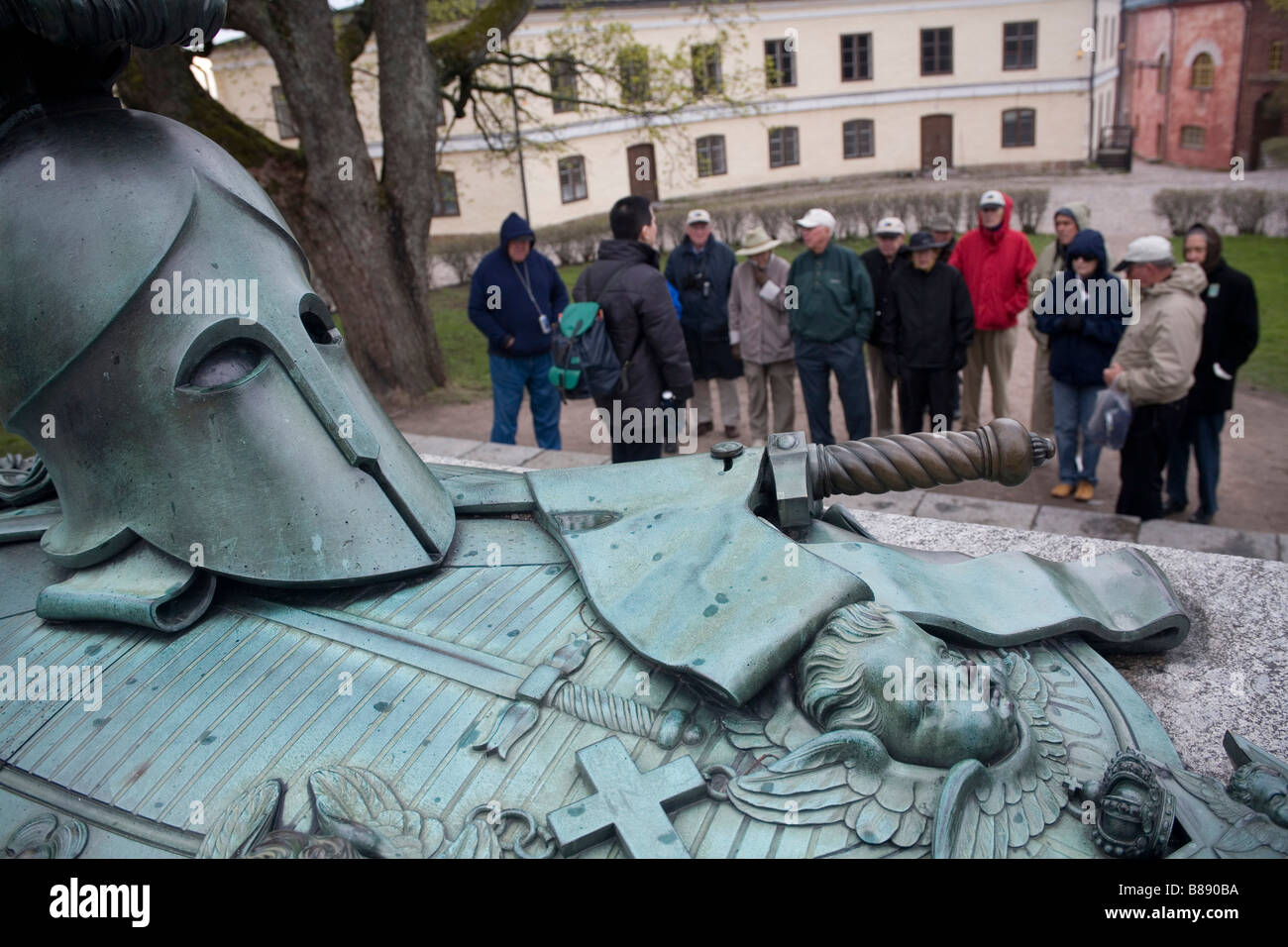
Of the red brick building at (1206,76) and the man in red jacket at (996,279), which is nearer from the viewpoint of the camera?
the man in red jacket at (996,279)

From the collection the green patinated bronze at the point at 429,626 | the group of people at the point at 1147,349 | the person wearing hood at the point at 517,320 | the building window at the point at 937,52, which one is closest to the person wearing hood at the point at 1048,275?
the group of people at the point at 1147,349

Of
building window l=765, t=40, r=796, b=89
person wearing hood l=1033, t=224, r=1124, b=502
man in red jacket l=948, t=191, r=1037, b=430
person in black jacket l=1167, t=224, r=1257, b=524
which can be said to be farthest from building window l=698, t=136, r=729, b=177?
person in black jacket l=1167, t=224, r=1257, b=524

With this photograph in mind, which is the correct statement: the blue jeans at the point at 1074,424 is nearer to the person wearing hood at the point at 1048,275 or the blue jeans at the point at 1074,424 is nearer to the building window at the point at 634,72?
the person wearing hood at the point at 1048,275

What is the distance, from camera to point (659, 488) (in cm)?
261

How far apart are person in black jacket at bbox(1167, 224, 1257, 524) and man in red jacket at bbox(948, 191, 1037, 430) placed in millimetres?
1201

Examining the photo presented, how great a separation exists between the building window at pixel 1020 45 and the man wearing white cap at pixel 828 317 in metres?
23.3

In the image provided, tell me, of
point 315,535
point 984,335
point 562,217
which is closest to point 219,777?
point 315,535

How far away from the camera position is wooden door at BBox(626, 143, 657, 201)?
79.4 feet

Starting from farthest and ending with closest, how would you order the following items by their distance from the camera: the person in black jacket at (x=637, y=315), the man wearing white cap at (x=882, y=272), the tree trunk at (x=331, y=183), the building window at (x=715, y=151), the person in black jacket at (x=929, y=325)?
the building window at (x=715, y=151) < the tree trunk at (x=331, y=183) < the man wearing white cap at (x=882, y=272) < the person in black jacket at (x=929, y=325) < the person in black jacket at (x=637, y=315)

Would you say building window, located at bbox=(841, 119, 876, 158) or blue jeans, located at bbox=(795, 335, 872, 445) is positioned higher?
building window, located at bbox=(841, 119, 876, 158)

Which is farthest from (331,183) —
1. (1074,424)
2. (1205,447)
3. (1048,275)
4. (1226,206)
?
(1226,206)

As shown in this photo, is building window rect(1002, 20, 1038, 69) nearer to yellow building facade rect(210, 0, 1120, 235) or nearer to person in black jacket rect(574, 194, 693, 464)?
yellow building facade rect(210, 0, 1120, 235)

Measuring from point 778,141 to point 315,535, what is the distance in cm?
2551

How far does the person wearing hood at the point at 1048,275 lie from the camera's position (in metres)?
5.96
